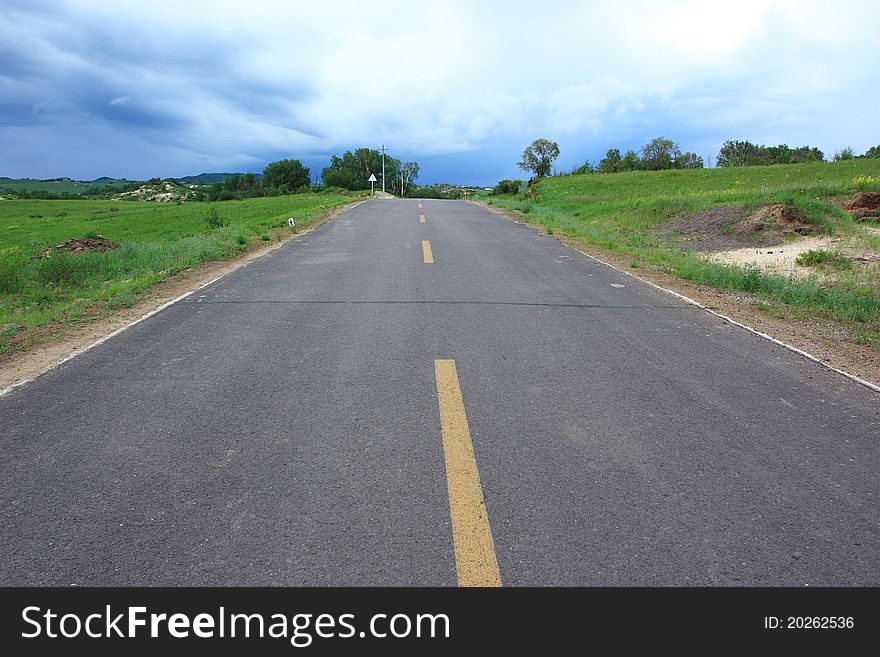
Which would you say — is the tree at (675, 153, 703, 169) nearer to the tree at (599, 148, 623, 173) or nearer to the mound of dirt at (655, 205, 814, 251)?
the tree at (599, 148, 623, 173)

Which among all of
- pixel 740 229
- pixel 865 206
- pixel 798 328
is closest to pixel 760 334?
pixel 798 328

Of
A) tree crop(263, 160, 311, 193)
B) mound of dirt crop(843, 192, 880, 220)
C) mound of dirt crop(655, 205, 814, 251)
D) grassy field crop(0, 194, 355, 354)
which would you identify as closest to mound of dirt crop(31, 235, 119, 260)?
grassy field crop(0, 194, 355, 354)

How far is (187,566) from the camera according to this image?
240 centimetres

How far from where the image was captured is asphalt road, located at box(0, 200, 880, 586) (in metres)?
2.47

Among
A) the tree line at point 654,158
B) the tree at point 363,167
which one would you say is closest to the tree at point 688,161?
the tree line at point 654,158

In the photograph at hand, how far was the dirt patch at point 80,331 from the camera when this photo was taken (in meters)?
5.09

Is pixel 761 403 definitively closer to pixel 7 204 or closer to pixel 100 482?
pixel 100 482

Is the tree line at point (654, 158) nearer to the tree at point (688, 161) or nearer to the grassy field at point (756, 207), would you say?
→ the tree at point (688, 161)

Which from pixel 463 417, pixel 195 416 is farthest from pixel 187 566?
pixel 463 417

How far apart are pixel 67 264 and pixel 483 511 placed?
1281 cm

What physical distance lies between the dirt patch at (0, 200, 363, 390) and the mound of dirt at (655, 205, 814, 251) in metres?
12.9

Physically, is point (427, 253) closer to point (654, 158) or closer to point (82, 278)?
point (82, 278)

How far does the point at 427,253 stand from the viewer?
12344 mm

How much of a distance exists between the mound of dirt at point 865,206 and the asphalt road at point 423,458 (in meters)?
14.2
